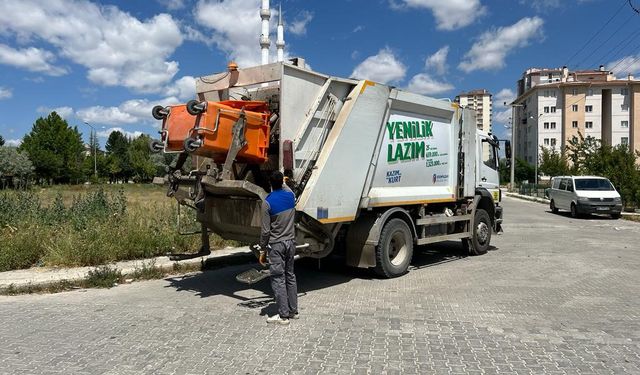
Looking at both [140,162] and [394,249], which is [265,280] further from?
[140,162]

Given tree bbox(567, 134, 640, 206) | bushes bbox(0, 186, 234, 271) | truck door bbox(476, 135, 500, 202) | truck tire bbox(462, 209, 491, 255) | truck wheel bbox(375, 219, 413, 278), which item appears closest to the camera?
truck wheel bbox(375, 219, 413, 278)

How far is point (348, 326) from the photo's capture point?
18.7 ft

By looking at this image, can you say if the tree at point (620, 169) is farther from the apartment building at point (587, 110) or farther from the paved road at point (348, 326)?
the apartment building at point (587, 110)

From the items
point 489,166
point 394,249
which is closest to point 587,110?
point 489,166

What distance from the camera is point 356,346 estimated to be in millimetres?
5039

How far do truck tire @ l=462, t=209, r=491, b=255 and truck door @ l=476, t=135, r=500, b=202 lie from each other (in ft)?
2.35

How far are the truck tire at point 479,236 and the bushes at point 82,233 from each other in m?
5.41

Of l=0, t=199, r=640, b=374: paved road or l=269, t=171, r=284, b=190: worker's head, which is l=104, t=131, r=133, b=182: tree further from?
l=269, t=171, r=284, b=190: worker's head

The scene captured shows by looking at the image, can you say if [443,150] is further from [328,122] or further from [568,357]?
[568,357]

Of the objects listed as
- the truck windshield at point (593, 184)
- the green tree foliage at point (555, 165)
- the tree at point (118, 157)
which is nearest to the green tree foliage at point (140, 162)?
the tree at point (118, 157)

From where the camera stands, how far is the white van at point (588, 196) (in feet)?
70.4

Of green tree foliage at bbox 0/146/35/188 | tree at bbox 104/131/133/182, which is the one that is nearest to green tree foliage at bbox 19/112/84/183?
green tree foliage at bbox 0/146/35/188

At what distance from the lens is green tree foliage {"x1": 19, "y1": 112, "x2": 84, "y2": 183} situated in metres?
77.5

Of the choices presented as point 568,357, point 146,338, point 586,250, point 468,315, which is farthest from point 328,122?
point 586,250
